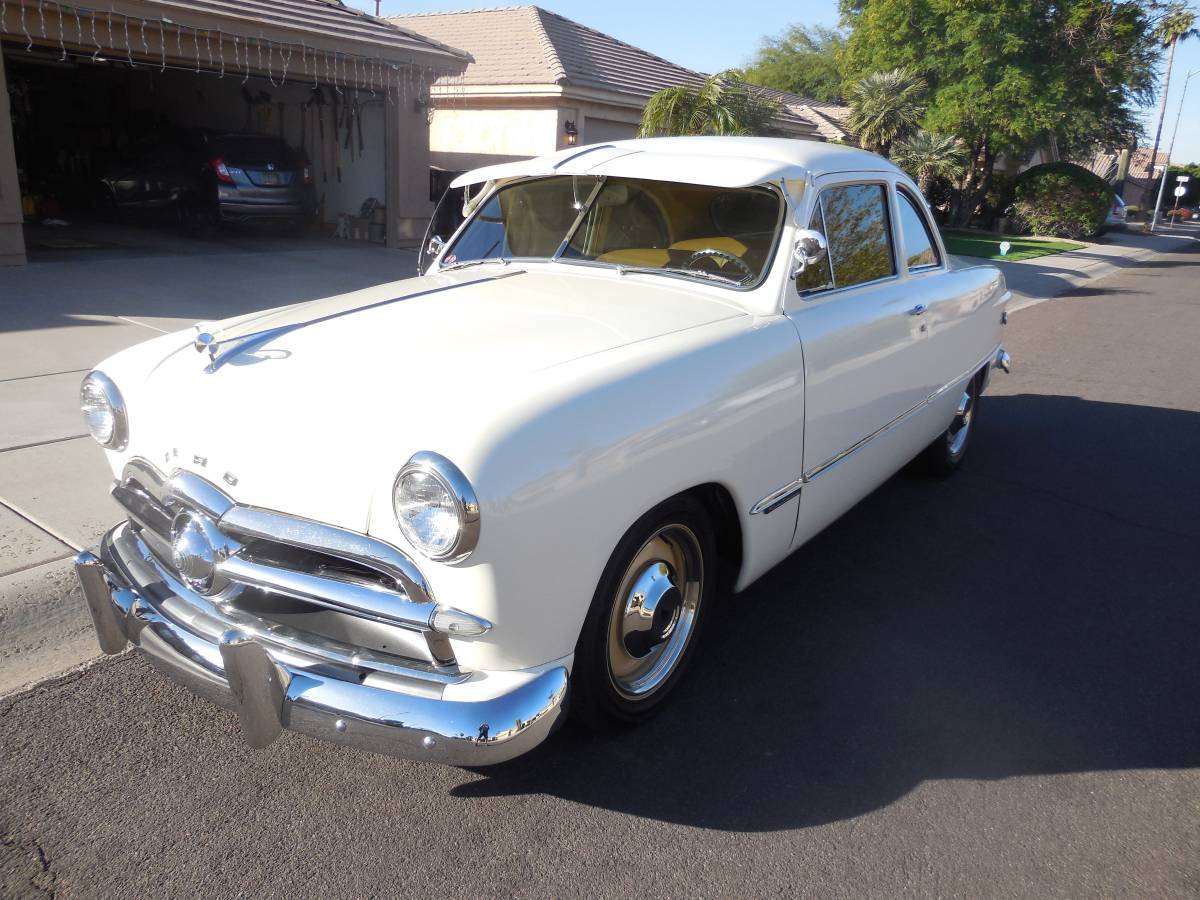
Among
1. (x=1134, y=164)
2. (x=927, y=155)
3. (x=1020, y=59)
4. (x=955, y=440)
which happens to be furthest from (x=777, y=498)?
(x=1134, y=164)

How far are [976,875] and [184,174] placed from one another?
44.4 feet

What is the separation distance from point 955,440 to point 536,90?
13.1 m

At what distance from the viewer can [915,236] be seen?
4.54m

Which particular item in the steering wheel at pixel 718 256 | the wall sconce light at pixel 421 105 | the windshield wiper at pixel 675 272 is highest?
the wall sconce light at pixel 421 105

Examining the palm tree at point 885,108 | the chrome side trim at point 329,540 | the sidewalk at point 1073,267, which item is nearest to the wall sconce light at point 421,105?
the sidewalk at point 1073,267

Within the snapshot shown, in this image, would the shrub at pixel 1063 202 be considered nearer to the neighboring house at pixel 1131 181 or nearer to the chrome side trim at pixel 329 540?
the neighboring house at pixel 1131 181

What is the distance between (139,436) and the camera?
279 centimetres

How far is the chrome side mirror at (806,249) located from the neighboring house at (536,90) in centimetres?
1347

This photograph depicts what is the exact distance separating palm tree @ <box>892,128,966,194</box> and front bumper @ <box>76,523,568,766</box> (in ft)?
81.6

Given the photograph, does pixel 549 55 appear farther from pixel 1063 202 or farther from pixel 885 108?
pixel 1063 202

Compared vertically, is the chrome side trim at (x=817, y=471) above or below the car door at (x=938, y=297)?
below

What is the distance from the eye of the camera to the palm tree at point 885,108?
2417cm

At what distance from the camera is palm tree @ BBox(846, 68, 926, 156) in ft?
79.3

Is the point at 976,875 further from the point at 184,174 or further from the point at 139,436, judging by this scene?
the point at 184,174
